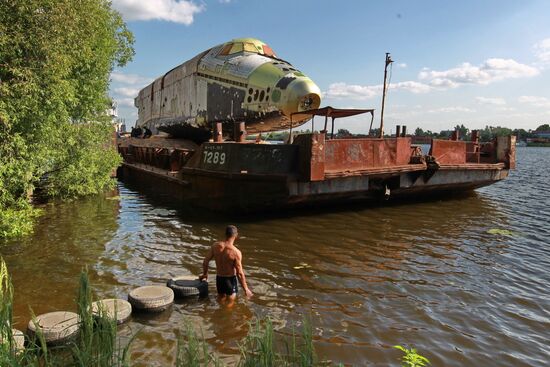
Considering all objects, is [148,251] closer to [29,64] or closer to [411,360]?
[29,64]

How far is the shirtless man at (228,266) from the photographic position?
579cm

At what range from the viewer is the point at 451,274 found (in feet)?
23.9

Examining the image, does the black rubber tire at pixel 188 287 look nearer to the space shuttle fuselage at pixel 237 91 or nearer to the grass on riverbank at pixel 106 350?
the grass on riverbank at pixel 106 350

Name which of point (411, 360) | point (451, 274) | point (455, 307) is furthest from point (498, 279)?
point (411, 360)

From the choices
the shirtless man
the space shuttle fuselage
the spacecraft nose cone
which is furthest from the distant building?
the shirtless man

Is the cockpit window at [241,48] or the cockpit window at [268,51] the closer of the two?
the cockpit window at [241,48]

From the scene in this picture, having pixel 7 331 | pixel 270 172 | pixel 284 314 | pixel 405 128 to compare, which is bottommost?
pixel 284 314

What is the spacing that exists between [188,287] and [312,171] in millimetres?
5030

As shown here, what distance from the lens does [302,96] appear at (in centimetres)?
1195

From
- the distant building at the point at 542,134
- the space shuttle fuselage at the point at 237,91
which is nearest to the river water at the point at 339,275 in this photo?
the space shuttle fuselage at the point at 237,91

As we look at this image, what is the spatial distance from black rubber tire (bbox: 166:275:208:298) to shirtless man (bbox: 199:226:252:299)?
210 millimetres

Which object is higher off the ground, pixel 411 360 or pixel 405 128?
pixel 405 128

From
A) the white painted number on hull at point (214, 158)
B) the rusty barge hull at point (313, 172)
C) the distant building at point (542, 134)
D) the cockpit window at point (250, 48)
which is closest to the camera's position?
the rusty barge hull at point (313, 172)

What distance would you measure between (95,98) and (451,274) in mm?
10275
